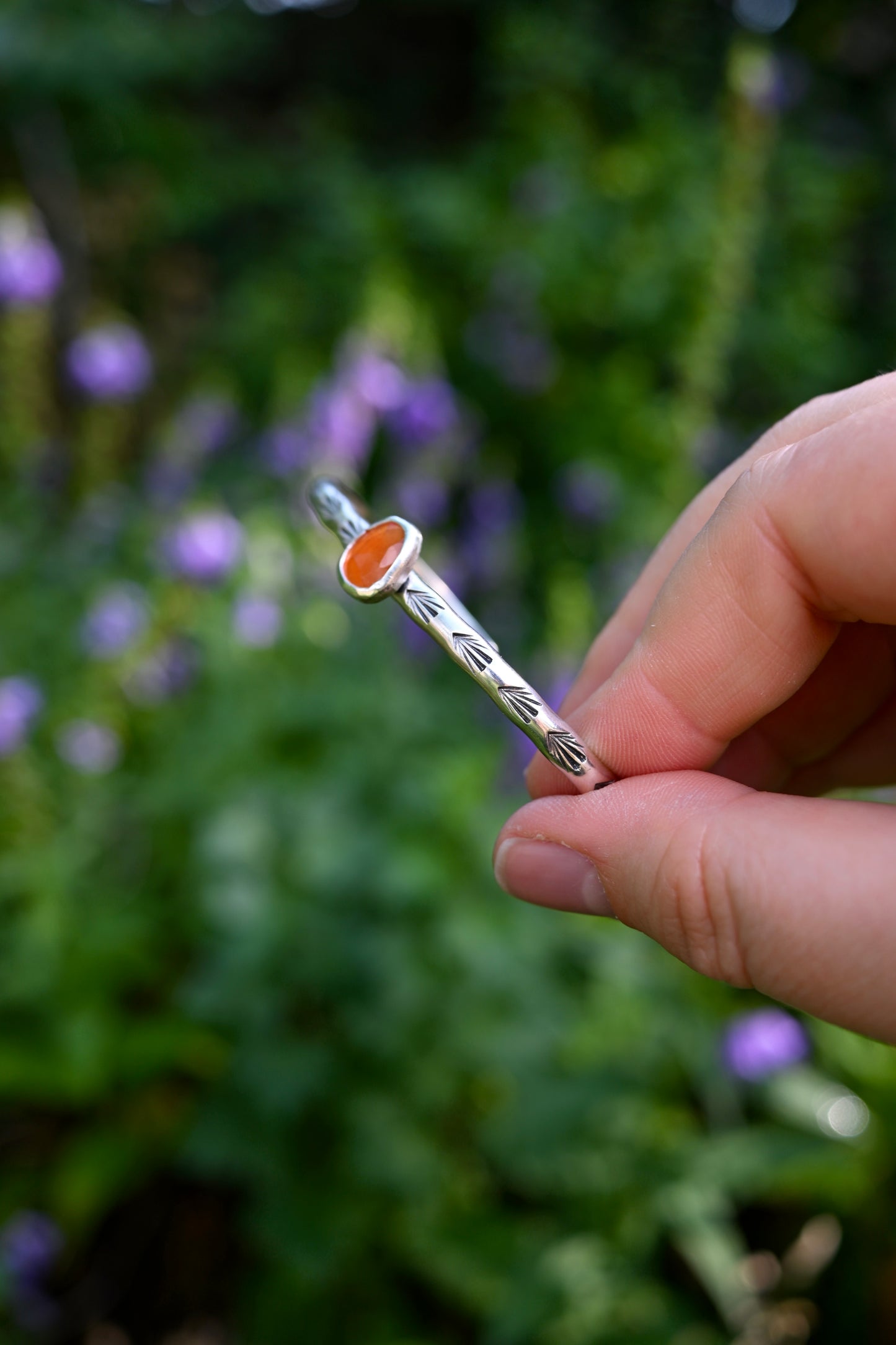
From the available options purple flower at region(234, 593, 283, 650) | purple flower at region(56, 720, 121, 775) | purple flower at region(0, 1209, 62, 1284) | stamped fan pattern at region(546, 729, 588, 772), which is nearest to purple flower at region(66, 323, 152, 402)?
purple flower at region(234, 593, 283, 650)

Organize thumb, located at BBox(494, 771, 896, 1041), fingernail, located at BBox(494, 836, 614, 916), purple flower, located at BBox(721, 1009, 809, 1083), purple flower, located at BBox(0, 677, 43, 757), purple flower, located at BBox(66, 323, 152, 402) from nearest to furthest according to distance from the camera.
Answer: thumb, located at BBox(494, 771, 896, 1041)
fingernail, located at BBox(494, 836, 614, 916)
purple flower, located at BBox(721, 1009, 809, 1083)
purple flower, located at BBox(0, 677, 43, 757)
purple flower, located at BBox(66, 323, 152, 402)

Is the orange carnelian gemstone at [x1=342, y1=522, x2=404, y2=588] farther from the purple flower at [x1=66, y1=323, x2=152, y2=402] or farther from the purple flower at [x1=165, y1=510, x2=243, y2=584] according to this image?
the purple flower at [x1=66, y1=323, x2=152, y2=402]

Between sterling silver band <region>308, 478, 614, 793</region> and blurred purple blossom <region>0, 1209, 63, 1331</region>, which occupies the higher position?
sterling silver band <region>308, 478, 614, 793</region>

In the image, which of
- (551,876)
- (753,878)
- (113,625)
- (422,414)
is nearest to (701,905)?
(753,878)

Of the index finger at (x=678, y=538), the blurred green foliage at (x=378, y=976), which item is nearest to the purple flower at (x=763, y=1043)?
the blurred green foliage at (x=378, y=976)

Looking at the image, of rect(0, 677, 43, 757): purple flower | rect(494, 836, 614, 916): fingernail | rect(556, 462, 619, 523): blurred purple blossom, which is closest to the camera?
rect(494, 836, 614, 916): fingernail

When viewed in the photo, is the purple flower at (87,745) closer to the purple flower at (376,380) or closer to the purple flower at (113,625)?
the purple flower at (113,625)

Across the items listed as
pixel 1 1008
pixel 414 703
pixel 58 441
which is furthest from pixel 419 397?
pixel 58 441
